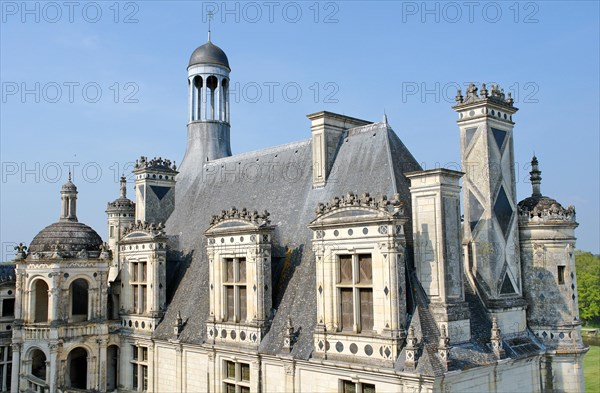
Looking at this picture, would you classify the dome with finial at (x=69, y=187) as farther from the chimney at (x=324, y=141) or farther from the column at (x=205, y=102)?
the chimney at (x=324, y=141)

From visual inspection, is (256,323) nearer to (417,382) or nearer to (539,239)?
(417,382)

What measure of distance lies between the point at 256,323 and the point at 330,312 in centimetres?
337

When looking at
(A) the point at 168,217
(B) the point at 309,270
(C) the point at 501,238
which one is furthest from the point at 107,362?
(C) the point at 501,238

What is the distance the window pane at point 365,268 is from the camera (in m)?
16.0

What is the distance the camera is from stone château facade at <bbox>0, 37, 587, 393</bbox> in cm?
1572

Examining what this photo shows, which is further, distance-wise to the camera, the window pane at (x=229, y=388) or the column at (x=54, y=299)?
the column at (x=54, y=299)

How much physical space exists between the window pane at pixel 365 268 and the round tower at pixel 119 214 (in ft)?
83.2

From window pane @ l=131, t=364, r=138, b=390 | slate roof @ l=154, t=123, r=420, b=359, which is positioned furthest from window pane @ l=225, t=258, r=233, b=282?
window pane @ l=131, t=364, r=138, b=390

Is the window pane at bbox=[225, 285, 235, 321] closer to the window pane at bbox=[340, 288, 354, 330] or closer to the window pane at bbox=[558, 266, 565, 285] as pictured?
the window pane at bbox=[340, 288, 354, 330]

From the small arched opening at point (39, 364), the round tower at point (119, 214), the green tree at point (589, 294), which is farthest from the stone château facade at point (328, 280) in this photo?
the green tree at point (589, 294)

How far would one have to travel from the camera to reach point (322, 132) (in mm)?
21078

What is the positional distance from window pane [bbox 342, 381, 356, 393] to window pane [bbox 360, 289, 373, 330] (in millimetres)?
Answer: 1679

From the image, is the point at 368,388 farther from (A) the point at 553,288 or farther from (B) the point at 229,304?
(A) the point at 553,288

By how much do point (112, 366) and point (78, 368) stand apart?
352cm
